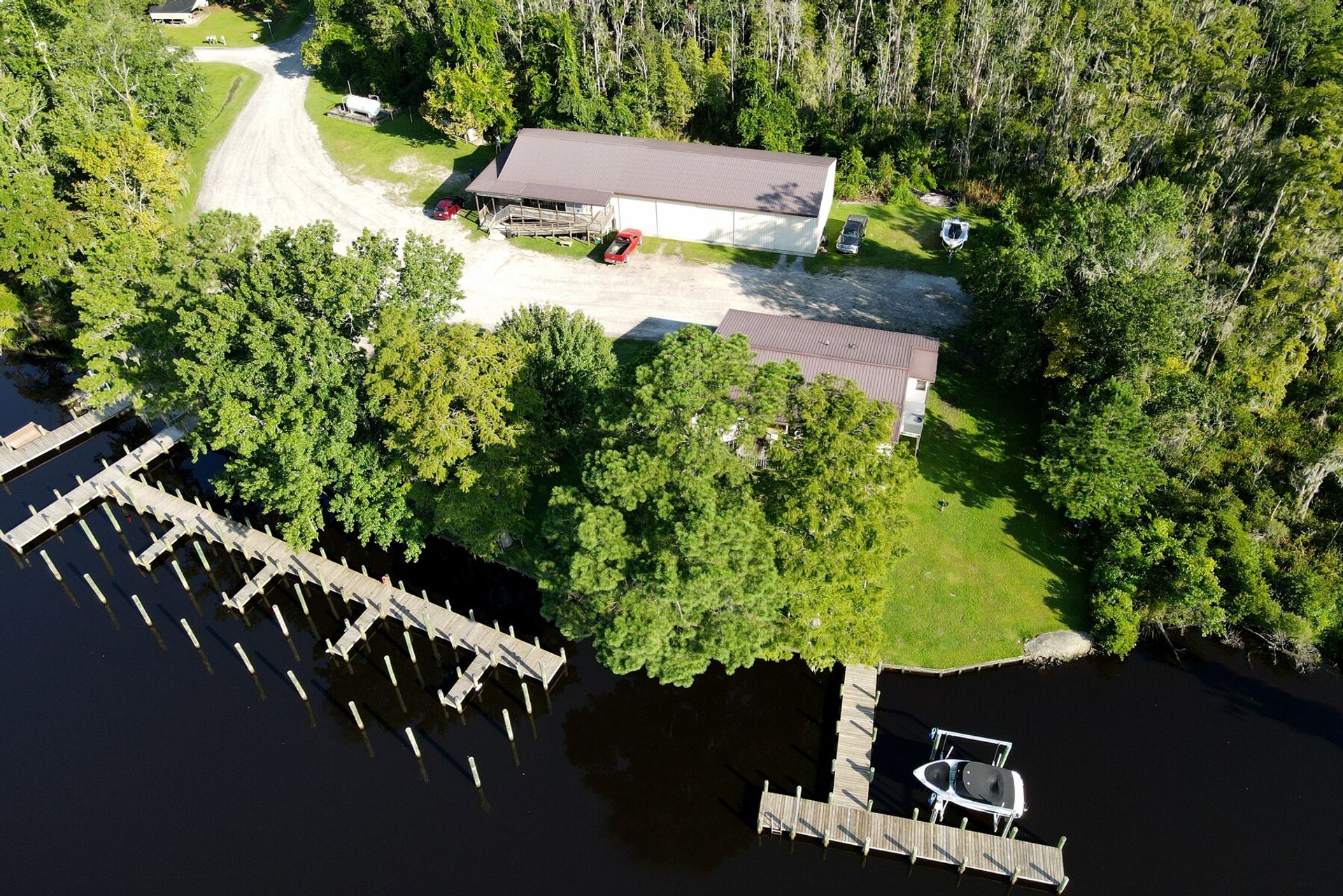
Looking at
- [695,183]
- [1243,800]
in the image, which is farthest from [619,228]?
[1243,800]

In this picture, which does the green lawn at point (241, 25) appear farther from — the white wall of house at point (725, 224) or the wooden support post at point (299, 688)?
the wooden support post at point (299, 688)

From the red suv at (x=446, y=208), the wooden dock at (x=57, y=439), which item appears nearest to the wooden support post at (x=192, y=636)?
the wooden dock at (x=57, y=439)

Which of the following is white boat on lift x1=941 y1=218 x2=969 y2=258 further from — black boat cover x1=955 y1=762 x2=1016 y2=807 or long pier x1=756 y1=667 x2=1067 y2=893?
long pier x1=756 y1=667 x2=1067 y2=893

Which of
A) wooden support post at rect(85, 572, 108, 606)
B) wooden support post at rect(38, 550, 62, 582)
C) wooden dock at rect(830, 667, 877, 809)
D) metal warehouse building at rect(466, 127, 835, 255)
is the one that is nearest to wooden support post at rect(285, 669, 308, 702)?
wooden support post at rect(85, 572, 108, 606)

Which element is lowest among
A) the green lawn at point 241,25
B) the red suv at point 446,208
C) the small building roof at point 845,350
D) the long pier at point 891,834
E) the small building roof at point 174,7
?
the long pier at point 891,834

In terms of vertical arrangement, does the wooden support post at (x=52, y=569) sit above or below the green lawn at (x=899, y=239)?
below

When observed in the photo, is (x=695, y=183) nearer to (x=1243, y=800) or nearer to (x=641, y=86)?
(x=641, y=86)
